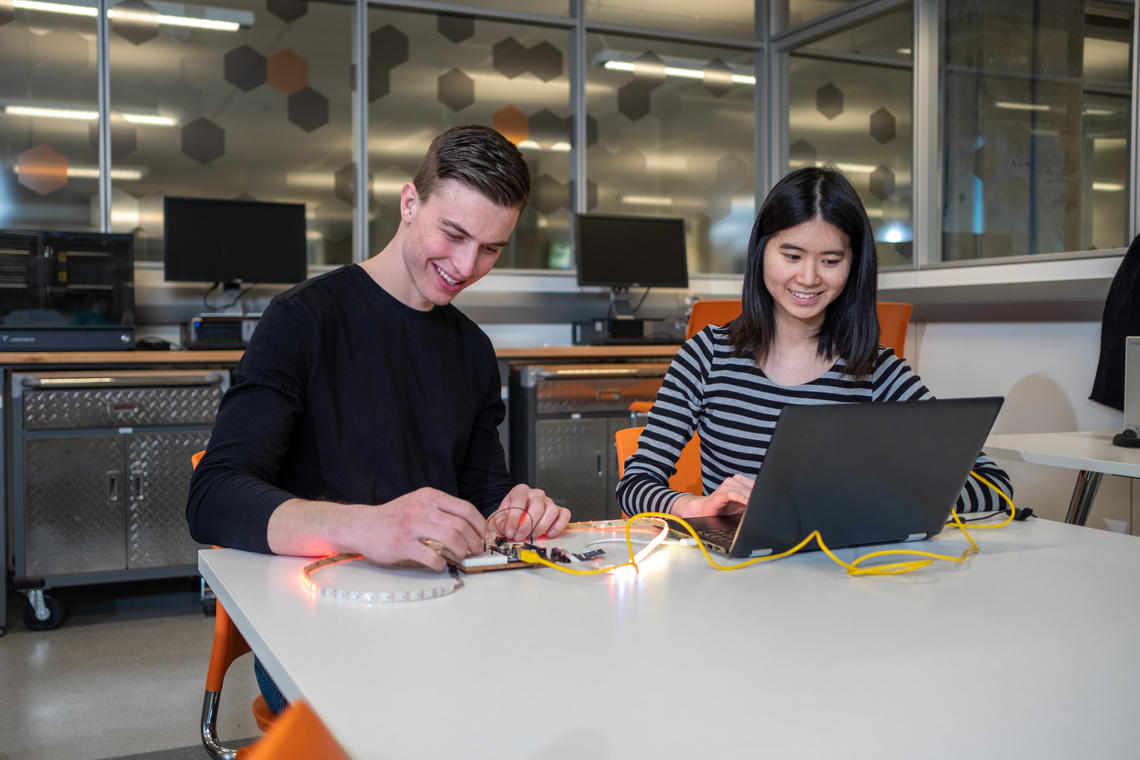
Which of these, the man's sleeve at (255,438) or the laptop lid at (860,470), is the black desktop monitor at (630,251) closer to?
the man's sleeve at (255,438)

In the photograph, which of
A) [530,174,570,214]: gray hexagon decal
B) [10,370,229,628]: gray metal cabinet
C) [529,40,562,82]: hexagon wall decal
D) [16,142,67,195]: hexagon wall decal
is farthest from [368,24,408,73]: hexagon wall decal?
[10,370,229,628]: gray metal cabinet

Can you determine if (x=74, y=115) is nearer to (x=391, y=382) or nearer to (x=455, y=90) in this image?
(x=455, y=90)

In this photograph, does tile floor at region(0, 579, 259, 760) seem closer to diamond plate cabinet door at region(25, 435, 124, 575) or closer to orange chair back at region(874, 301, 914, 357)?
diamond plate cabinet door at region(25, 435, 124, 575)

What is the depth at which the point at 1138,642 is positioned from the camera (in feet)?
2.70

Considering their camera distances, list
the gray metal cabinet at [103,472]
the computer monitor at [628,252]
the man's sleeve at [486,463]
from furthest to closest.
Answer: the computer monitor at [628,252], the gray metal cabinet at [103,472], the man's sleeve at [486,463]

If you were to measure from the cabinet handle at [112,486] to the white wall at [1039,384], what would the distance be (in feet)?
9.95

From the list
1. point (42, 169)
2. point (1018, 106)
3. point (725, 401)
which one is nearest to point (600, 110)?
point (1018, 106)

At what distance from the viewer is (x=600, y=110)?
4.77m

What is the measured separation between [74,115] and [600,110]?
238 cm

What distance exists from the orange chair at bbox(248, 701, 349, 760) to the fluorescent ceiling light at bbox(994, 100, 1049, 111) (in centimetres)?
390

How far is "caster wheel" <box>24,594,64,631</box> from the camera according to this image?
305 cm

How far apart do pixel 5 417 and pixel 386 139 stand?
6.76 feet

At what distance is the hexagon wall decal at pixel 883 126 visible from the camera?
4.41 meters

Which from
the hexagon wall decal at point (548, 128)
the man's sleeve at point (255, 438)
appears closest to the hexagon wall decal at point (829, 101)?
the hexagon wall decal at point (548, 128)
